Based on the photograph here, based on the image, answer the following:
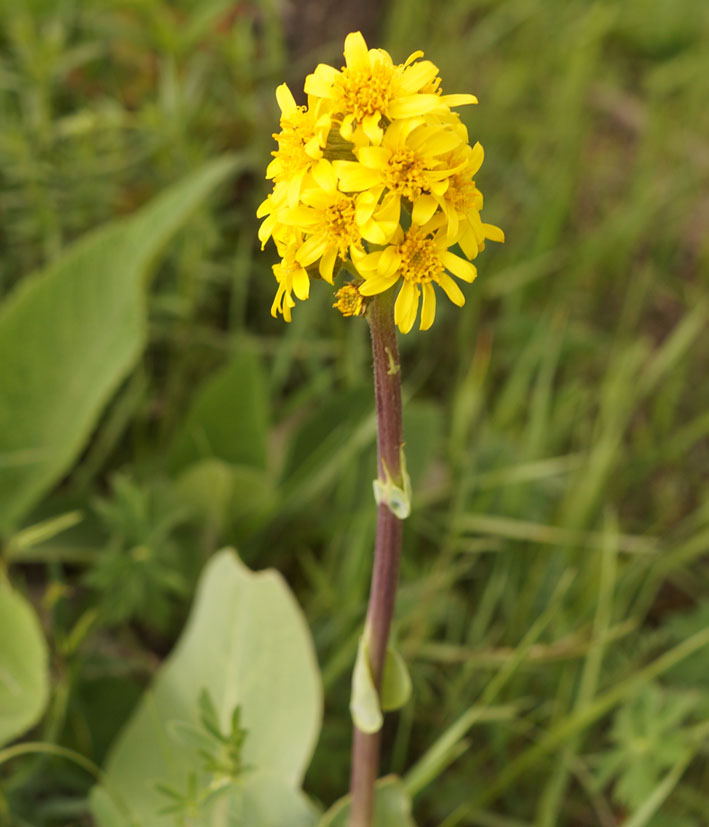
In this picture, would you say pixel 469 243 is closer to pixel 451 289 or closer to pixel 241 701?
pixel 451 289

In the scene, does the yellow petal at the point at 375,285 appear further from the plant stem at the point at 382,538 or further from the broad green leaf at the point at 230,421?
the broad green leaf at the point at 230,421

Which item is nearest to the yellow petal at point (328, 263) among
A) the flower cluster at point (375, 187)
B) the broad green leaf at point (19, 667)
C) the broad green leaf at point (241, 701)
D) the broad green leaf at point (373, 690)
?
the flower cluster at point (375, 187)

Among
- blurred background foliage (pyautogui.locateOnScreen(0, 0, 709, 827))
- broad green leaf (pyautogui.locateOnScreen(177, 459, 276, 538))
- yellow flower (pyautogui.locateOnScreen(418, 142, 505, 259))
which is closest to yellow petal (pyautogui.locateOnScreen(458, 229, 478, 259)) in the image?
yellow flower (pyautogui.locateOnScreen(418, 142, 505, 259))

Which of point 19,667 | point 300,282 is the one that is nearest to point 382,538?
point 300,282

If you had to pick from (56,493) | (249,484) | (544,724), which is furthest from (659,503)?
(56,493)

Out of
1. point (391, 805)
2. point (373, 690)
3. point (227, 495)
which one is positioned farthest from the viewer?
point (227, 495)

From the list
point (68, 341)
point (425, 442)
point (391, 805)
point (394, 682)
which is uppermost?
point (68, 341)

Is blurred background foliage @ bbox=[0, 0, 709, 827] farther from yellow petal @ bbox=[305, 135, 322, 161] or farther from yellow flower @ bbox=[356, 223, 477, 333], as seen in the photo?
yellow petal @ bbox=[305, 135, 322, 161]

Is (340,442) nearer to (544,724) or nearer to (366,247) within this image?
(544,724)
